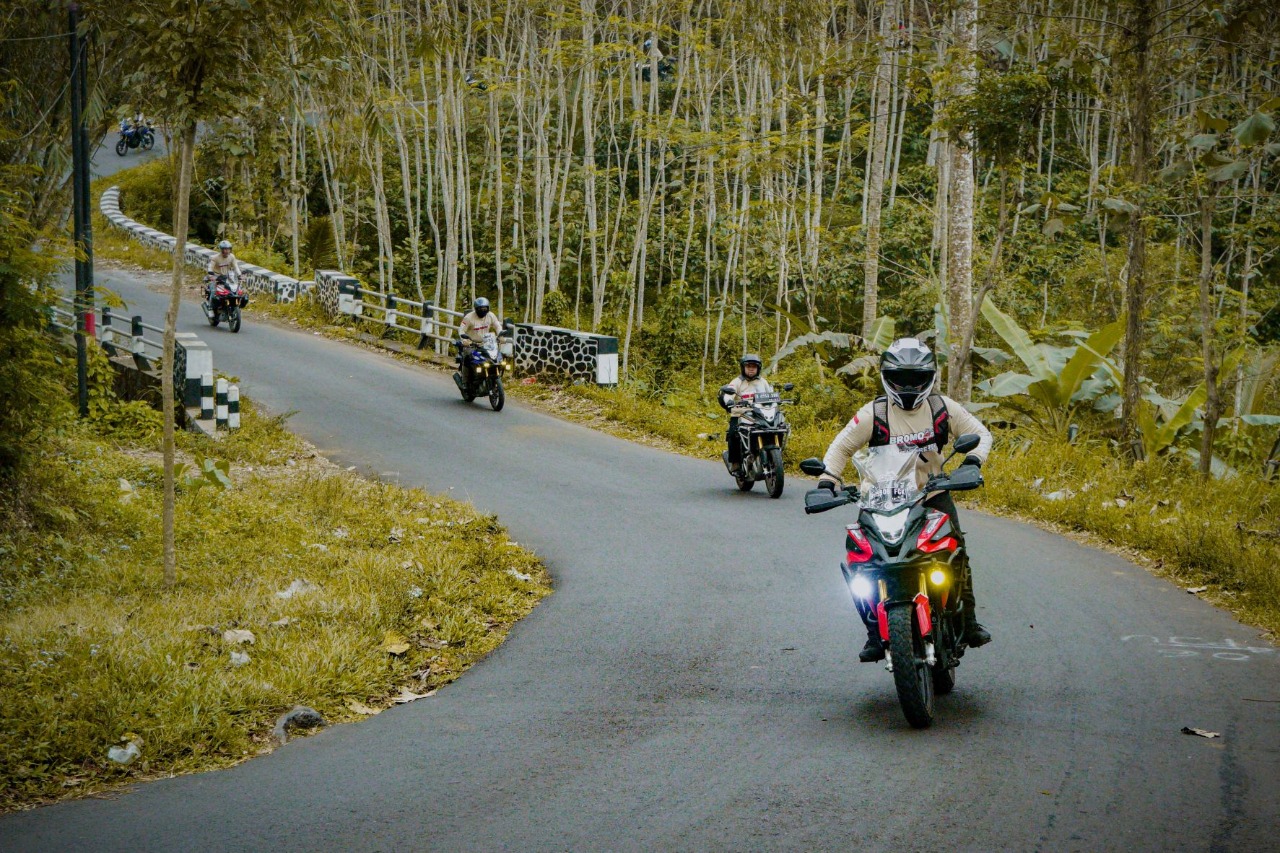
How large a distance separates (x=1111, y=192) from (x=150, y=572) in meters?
10.8

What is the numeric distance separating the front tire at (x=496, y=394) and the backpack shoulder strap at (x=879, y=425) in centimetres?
1310

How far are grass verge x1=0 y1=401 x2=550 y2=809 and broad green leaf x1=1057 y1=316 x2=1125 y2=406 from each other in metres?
8.54

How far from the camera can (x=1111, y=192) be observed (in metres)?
Result: 13.5

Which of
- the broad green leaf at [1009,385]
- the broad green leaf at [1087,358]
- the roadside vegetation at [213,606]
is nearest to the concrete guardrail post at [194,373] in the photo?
A: the roadside vegetation at [213,606]

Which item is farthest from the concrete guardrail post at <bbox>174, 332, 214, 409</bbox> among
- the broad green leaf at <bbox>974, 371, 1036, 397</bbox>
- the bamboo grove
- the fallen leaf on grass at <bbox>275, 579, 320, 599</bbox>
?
the broad green leaf at <bbox>974, 371, 1036, 397</bbox>

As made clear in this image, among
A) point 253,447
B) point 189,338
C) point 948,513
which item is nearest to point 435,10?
point 189,338

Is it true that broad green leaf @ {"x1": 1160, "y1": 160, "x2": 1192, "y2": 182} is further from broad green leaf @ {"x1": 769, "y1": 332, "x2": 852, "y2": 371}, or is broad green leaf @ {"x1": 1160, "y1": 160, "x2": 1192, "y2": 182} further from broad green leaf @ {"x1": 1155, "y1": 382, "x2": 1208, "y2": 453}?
broad green leaf @ {"x1": 769, "y1": 332, "x2": 852, "y2": 371}

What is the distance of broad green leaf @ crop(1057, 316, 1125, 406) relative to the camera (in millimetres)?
15211

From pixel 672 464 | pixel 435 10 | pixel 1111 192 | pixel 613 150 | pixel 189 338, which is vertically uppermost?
pixel 435 10

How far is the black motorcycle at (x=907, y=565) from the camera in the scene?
5.58 meters

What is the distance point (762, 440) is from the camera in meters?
13.0

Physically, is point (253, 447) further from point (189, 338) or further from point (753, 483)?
point (753, 483)

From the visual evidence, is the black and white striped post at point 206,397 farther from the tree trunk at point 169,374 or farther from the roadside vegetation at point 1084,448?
the tree trunk at point 169,374

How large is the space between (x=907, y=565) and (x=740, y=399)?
7.68 m
